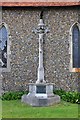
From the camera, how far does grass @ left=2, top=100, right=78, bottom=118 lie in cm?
1252

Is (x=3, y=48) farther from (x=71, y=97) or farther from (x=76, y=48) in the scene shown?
(x=71, y=97)

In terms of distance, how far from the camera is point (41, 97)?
15.0 metres

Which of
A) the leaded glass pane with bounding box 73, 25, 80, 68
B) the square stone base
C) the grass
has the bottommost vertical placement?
the grass

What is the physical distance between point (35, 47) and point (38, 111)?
18.1 ft

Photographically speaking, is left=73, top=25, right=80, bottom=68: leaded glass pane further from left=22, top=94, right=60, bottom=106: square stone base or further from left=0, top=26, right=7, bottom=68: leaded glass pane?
left=0, top=26, right=7, bottom=68: leaded glass pane

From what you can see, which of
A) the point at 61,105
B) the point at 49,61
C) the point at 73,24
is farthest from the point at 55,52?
the point at 61,105

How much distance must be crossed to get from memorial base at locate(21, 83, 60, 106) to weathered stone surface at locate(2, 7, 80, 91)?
2.54 m

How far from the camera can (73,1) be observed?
715 inches

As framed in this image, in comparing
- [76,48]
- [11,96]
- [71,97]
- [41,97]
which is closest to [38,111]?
[41,97]

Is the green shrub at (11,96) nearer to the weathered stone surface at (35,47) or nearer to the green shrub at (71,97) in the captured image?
the weathered stone surface at (35,47)

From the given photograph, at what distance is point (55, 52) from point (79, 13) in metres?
2.37

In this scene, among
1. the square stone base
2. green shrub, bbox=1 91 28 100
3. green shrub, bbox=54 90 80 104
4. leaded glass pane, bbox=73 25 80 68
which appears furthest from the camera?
leaded glass pane, bbox=73 25 80 68

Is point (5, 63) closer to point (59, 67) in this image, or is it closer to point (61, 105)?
point (59, 67)

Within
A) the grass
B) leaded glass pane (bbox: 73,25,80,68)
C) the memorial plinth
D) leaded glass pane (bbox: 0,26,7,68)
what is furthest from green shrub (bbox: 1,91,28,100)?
leaded glass pane (bbox: 73,25,80,68)
